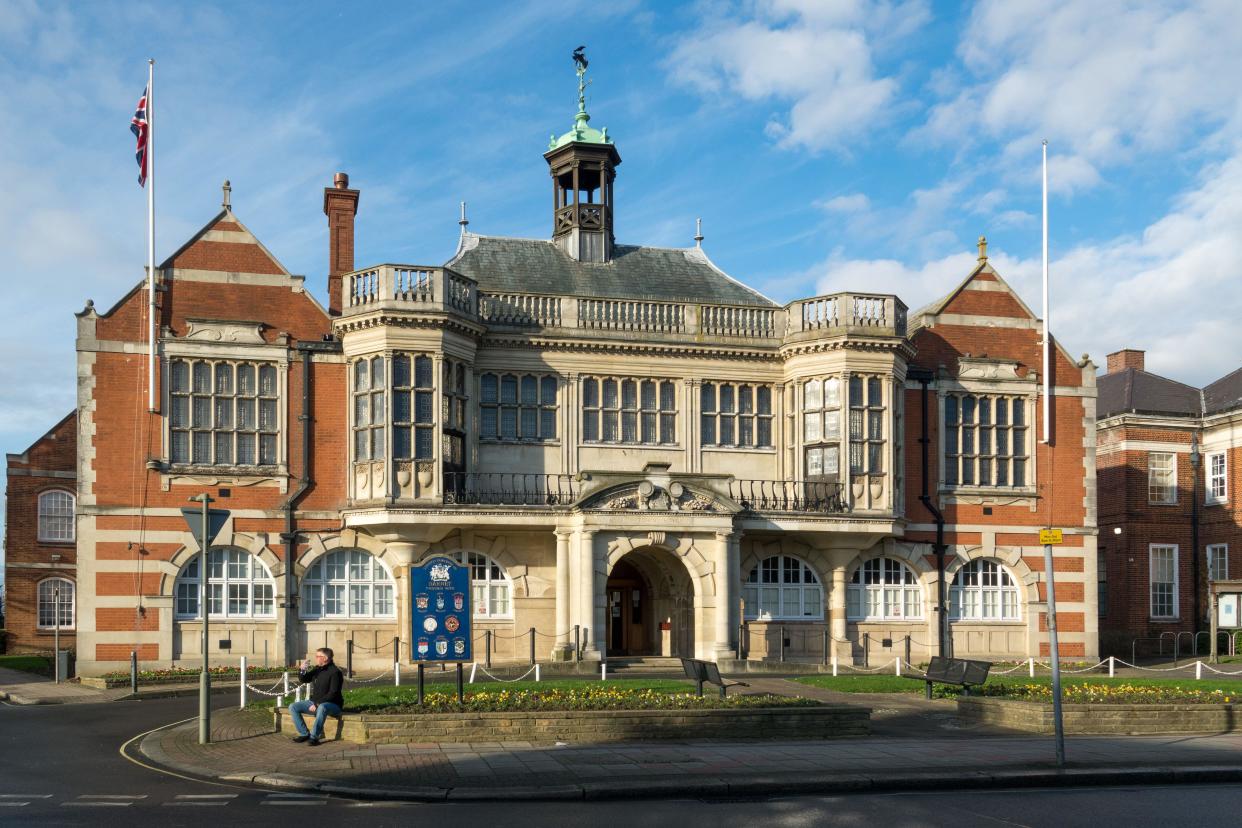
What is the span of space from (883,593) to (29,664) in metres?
25.5

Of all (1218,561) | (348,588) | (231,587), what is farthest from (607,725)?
(1218,561)

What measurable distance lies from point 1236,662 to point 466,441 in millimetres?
23852

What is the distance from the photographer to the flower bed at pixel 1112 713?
20781 mm

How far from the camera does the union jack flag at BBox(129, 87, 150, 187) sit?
32906mm

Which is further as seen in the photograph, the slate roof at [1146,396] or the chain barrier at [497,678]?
the slate roof at [1146,396]

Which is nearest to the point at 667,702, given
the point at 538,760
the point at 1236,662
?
the point at 538,760

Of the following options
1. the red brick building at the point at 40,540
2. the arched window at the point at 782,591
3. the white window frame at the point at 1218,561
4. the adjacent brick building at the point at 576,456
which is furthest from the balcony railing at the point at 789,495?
the red brick building at the point at 40,540

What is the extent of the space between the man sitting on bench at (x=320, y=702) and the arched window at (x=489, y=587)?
14317 mm

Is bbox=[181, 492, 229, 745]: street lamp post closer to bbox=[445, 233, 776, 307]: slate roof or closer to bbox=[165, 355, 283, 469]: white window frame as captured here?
bbox=[165, 355, 283, 469]: white window frame

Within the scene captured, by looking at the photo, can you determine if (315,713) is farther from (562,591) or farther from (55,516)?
(55,516)

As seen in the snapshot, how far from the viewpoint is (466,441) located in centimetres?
3347

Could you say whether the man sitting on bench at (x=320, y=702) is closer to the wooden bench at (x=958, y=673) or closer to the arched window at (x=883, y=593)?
the wooden bench at (x=958, y=673)

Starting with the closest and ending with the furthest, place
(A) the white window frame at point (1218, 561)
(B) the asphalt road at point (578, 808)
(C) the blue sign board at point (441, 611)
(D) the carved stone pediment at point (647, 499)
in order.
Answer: (B) the asphalt road at point (578, 808), (C) the blue sign board at point (441, 611), (D) the carved stone pediment at point (647, 499), (A) the white window frame at point (1218, 561)

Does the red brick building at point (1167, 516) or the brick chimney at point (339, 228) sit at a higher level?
the brick chimney at point (339, 228)
